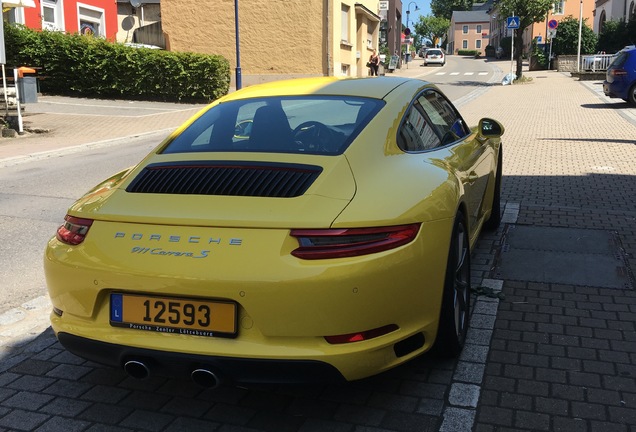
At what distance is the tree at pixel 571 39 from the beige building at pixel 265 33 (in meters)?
20.9

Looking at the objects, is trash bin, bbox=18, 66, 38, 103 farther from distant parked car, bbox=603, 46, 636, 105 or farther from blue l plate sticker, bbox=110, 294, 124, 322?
distant parked car, bbox=603, 46, 636, 105

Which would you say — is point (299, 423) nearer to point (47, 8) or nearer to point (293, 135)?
point (293, 135)

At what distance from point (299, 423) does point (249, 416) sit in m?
0.24

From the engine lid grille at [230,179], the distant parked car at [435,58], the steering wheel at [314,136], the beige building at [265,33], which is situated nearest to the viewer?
the engine lid grille at [230,179]

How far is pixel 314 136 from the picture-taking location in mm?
3549

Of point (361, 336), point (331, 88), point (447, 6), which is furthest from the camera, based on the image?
point (447, 6)

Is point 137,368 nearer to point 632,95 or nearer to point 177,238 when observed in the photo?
point 177,238

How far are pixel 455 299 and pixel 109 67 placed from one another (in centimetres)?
2125

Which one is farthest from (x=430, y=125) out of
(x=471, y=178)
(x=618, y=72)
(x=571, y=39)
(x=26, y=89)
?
(x=571, y=39)

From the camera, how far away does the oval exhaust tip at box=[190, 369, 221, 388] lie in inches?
106

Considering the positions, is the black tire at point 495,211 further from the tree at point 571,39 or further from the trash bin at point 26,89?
the tree at point 571,39

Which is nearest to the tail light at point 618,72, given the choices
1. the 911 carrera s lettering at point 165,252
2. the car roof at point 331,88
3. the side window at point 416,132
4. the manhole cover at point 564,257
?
the manhole cover at point 564,257

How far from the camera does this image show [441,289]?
315cm

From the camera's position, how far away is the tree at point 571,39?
151 feet
